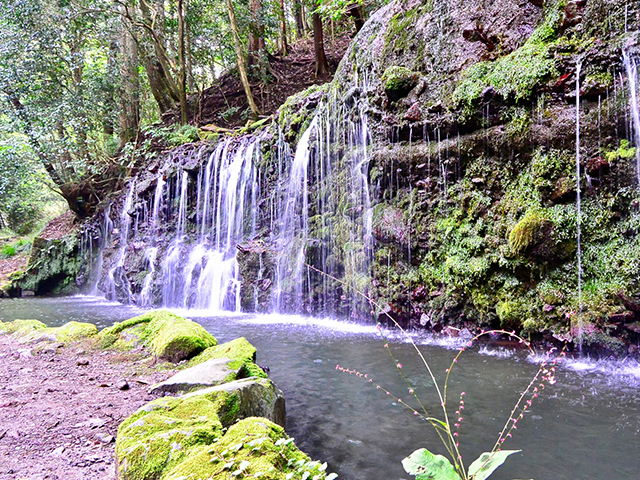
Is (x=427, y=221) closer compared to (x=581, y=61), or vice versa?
(x=581, y=61)

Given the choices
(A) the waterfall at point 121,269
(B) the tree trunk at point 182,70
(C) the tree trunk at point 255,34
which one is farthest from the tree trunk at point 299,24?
(A) the waterfall at point 121,269

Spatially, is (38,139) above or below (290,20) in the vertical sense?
below

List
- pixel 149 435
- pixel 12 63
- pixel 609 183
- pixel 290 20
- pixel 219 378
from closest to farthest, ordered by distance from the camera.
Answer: pixel 149 435, pixel 219 378, pixel 609 183, pixel 12 63, pixel 290 20

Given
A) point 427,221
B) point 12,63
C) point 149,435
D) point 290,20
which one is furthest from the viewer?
point 290,20

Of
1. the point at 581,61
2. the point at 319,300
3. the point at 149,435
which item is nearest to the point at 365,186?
the point at 319,300

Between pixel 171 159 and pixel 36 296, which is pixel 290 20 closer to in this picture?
pixel 171 159

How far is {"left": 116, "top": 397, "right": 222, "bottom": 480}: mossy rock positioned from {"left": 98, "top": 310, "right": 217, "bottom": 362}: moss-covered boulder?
210cm

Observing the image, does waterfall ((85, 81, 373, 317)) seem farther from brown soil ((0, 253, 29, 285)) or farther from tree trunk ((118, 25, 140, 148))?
brown soil ((0, 253, 29, 285))

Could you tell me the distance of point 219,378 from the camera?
378 centimetres

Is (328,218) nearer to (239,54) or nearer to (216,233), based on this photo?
(216,233)

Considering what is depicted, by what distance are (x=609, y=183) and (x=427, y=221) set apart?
2919mm

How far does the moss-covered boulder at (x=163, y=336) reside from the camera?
5074 mm

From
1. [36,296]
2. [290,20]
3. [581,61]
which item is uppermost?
[290,20]

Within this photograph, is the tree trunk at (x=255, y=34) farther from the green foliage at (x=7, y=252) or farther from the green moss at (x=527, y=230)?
the green foliage at (x=7, y=252)
